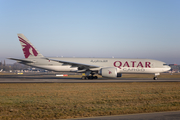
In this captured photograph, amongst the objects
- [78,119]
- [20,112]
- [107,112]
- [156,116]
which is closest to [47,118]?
[78,119]

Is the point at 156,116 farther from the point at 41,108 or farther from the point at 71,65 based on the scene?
the point at 71,65

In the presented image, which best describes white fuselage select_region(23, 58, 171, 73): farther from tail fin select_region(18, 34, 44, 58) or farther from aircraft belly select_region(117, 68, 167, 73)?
tail fin select_region(18, 34, 44, 58)

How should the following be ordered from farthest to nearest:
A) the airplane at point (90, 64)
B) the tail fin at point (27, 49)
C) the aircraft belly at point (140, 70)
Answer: the aircraft belly at point (140, 70) → the tail fin at point (27, 49) → the airplane at point (90, 64)

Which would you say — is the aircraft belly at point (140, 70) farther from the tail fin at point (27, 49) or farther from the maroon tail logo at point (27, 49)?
the maroon tail logo at point (27, 49)

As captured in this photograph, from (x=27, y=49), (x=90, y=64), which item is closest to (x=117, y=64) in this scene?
(x=90, y=64)

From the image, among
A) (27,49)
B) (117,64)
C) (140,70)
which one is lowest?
(140,70)

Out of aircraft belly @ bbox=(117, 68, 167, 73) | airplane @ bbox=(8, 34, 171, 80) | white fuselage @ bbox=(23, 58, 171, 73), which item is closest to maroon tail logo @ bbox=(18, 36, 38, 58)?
airplane @ bbox=(8, 34, 171, 80)

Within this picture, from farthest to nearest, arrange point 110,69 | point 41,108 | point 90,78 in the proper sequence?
point 90,78 < point 110,69 < point 41,108

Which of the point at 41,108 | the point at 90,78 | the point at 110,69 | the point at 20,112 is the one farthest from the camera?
the point at 90,78

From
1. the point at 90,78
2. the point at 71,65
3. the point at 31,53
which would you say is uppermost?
the point at 31,53

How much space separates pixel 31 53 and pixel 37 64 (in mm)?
2319

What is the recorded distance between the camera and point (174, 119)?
8.36 meters

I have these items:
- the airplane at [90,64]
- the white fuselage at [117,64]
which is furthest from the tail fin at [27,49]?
the white fuselage at [117,64]

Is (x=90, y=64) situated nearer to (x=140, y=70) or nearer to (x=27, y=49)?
(x=140, y=70)
